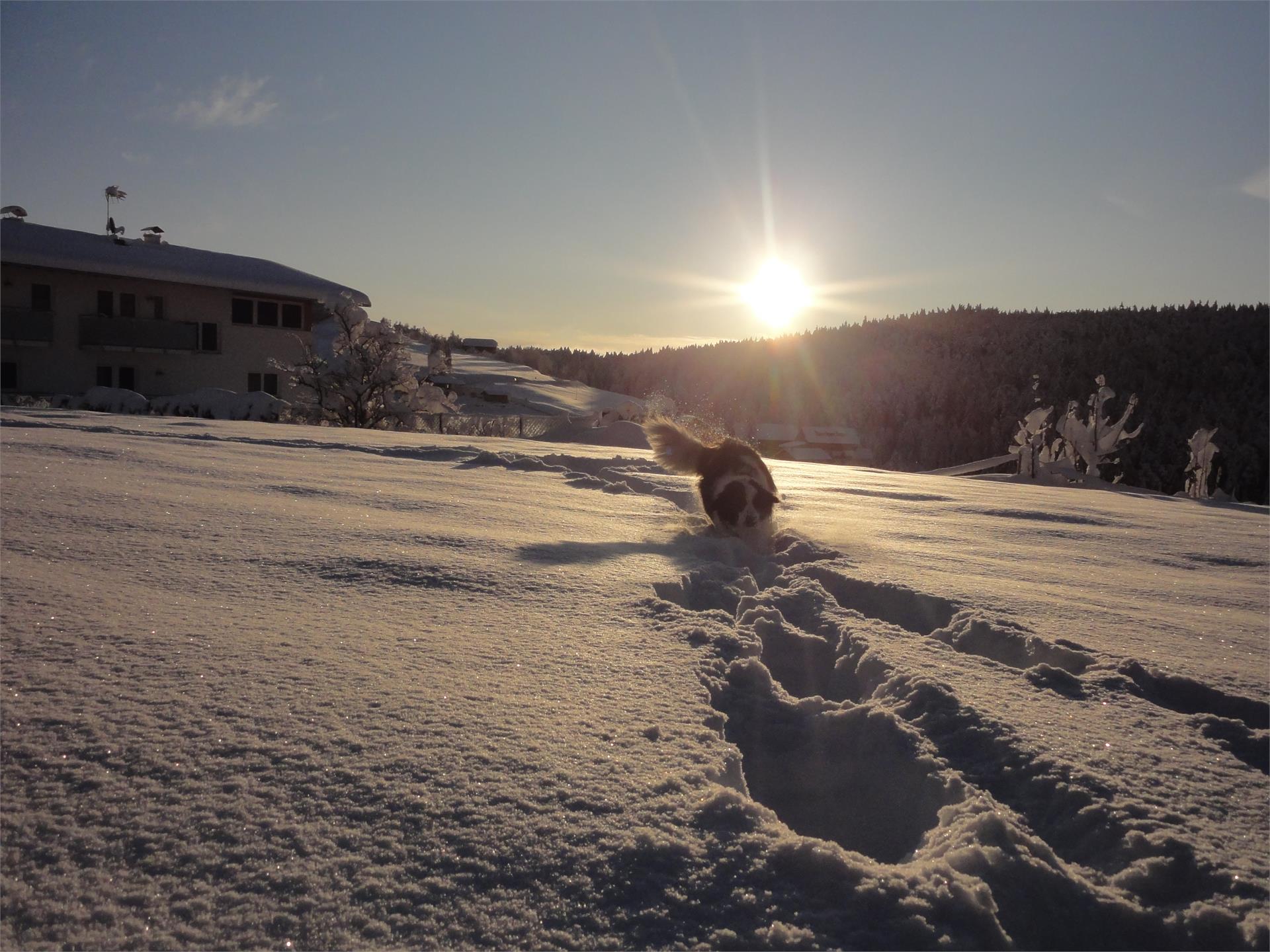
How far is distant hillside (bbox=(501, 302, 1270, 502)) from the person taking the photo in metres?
37.3

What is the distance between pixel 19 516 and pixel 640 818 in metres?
2.12

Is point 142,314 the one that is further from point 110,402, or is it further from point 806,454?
point 806,454

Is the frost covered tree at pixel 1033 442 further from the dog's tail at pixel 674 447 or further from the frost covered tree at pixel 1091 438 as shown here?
the dog's tail at pixel 674 447

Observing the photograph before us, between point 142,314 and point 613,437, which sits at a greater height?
point 142,314

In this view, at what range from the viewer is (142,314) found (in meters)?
18.4

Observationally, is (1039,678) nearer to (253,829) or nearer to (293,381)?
(253,829)

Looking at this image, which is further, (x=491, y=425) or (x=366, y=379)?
(x=491, y=425)

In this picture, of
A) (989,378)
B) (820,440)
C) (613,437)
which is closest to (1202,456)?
(613,437)

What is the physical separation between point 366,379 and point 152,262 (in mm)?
9633

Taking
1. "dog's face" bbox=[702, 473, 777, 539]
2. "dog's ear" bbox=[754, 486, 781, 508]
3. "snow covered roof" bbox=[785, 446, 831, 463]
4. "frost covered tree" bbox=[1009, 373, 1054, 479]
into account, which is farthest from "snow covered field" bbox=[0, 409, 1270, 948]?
"snow covered roof" bbox=[785, 446, 831, 463]

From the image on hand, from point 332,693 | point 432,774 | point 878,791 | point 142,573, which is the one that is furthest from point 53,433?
point 878,791

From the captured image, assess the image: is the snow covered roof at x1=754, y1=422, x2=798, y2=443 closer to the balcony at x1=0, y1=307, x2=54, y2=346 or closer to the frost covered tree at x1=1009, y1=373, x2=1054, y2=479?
the frost covered tree at x1=1009, y1=373, x2=1054, y2=479

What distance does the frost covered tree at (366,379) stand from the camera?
1232 centimetres

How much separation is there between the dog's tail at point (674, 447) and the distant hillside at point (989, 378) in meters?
26.8
